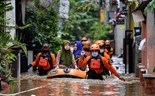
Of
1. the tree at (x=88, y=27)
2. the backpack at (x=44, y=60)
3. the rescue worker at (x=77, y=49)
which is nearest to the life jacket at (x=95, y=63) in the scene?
the backpack at (x=44, y=60)

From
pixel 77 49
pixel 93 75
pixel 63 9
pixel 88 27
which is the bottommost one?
pixel 93 75

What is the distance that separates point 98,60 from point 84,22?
146ft

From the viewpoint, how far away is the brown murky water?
547 inches

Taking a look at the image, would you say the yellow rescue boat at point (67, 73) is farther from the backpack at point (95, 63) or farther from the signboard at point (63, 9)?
the signboard at point (63, 9)

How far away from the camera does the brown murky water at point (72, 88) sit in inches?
547

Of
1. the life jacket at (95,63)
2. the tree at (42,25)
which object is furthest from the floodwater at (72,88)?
the tree at (42,25)

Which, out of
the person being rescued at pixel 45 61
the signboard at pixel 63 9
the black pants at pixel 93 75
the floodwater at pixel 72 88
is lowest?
the floodwater at pixel 72 88

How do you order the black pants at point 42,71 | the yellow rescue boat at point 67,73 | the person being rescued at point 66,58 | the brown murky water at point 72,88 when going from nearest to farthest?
the brown murky water at point 72,88 < the yellow rescue boat at point 67,73 < the person being rescued at point 66,58 < the black pants at point 42,71

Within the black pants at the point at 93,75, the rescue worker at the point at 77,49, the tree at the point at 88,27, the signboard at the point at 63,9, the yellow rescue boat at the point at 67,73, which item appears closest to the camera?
the black pants at the point at 93,75

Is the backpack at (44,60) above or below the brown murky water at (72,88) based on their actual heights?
above

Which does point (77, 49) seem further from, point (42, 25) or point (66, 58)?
point (66, 58)

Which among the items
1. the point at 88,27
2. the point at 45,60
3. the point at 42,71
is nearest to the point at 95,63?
the point at 45,60

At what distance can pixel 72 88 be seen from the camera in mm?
15406

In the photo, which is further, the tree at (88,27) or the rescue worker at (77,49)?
the tree at (88,27)
